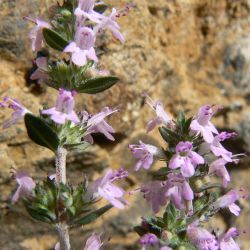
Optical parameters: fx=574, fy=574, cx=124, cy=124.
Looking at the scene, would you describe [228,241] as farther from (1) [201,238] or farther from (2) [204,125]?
(2) [204,125]

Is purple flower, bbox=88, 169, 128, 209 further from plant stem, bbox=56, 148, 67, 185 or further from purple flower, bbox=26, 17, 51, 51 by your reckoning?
purple flower, bbox=26, 17, 51, 51

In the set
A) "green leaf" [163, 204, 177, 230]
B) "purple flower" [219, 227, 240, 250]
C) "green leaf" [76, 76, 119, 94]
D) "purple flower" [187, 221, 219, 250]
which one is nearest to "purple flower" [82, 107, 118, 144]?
"green leaf" [76, 76, 119, 94]

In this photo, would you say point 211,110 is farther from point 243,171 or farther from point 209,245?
point 243,171

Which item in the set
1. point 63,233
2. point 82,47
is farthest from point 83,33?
point 63,233

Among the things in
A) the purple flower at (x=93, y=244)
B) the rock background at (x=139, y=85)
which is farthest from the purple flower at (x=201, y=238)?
the rock background at (x=139, y=85)

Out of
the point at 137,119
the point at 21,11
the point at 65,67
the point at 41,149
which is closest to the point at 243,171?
the point at 137,119
